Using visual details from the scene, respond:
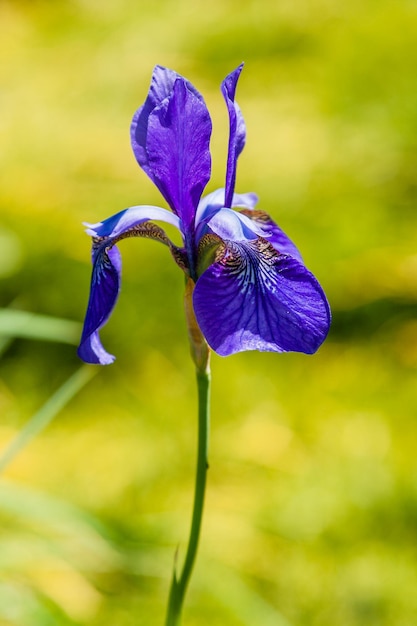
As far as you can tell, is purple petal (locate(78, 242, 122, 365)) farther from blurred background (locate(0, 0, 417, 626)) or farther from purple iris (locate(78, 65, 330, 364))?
blurred background (locate(0, 0, 417, 626))

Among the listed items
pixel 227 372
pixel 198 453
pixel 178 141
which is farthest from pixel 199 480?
pixel 227 372

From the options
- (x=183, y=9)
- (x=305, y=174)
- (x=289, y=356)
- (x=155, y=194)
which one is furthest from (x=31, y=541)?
(x=183, y=9)

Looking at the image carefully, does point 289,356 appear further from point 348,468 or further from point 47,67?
point 47,67

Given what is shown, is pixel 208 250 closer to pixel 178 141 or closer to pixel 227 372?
pixel 178 141

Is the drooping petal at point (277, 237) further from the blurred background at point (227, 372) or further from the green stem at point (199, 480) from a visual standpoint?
the blurred background at point (227, 372)

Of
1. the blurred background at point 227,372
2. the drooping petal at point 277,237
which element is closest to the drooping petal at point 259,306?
the drooping petal at point 277,237
